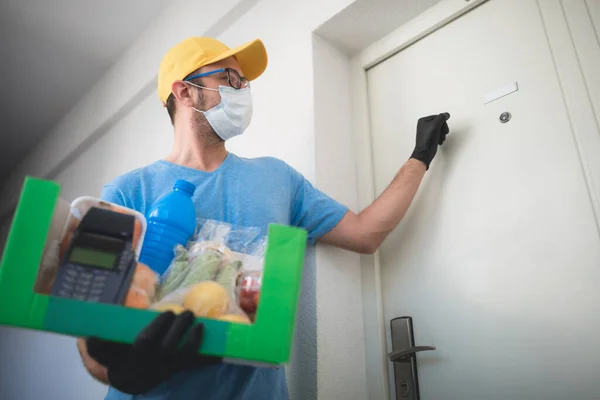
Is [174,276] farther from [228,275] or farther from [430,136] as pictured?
[430,136]

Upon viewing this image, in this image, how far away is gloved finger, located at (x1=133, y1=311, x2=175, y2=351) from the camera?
52 centimetres

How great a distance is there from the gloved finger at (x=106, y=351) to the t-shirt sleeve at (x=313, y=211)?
0.57 m

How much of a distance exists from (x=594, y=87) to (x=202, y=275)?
908 millimetres

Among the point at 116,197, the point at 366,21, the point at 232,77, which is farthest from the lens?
the point at 366,21

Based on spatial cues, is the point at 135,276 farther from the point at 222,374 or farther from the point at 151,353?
the point at 222,374

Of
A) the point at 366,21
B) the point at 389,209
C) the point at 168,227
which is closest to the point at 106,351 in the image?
the point at 168,227

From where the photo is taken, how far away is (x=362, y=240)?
3.59 feet

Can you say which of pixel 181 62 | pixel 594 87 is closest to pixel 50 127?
pixel 181 62

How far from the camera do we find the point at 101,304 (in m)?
0.52

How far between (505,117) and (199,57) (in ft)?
2.58

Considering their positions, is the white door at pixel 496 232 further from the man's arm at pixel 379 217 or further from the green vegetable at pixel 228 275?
the green vegetable at pixel 228 275

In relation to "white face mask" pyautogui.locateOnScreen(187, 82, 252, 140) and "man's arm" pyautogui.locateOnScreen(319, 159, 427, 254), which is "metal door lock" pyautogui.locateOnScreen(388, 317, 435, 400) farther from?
"white face mask" pyautogui.locateOnScreen(187, 82, 252, 140)

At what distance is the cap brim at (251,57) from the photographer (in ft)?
3.80

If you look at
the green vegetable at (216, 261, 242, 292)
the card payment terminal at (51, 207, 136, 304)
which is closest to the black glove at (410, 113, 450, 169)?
the green vegetable at (216, 261, 242, 292)
